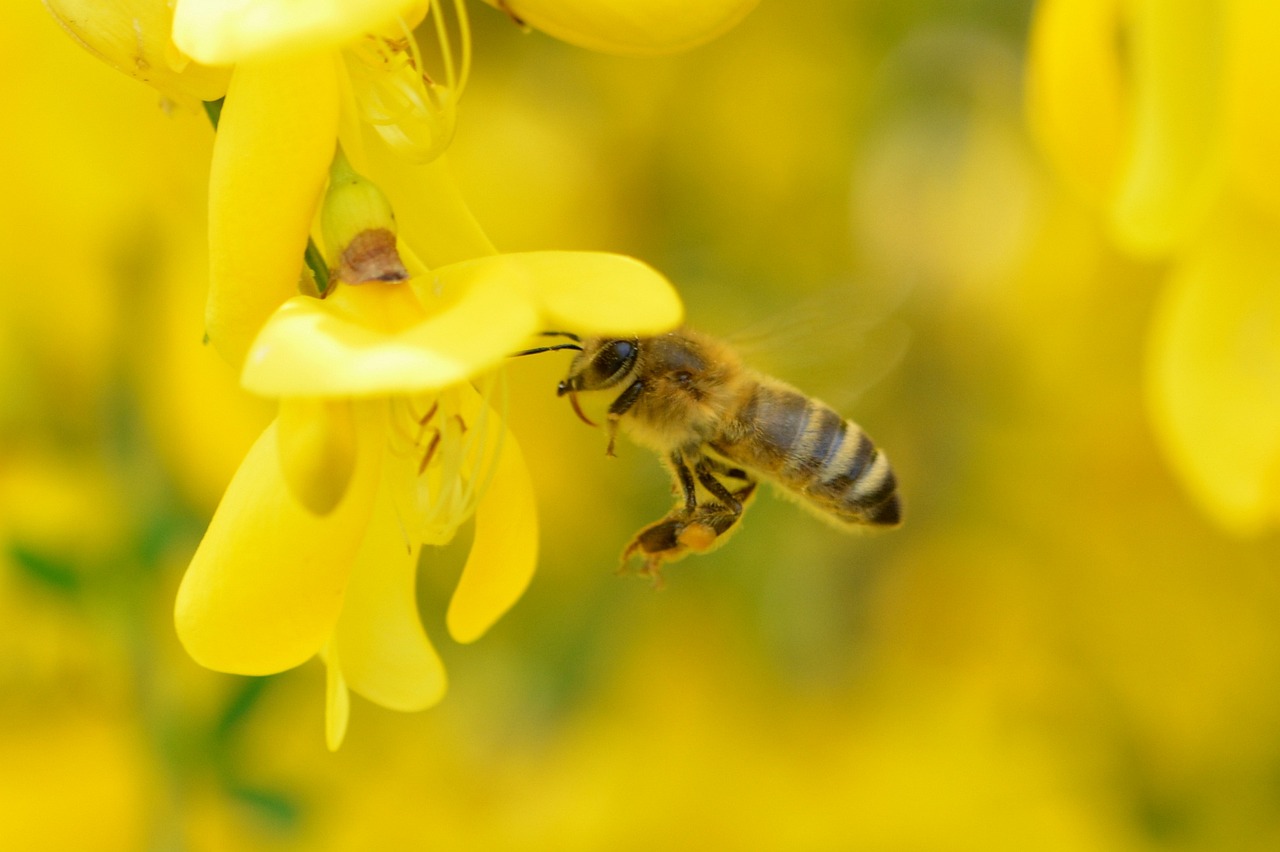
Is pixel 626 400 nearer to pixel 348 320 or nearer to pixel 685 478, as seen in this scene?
pixel 685 478

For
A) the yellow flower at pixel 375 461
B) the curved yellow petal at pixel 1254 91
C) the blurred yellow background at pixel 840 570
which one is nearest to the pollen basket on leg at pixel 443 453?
the yellow flower at pixel 375 461

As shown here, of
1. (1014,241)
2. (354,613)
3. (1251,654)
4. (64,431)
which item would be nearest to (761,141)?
(1014,241)

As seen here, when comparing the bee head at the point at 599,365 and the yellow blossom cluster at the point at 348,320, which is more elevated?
the yellow blossom cluster at the point at 348,320

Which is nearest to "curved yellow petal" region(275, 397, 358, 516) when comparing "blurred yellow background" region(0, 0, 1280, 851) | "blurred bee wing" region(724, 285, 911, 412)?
"blurred bee wing" region(724, 285, 911, 412)

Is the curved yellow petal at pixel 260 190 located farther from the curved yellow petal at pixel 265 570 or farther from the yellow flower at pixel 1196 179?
the yellow flower at pixel 1196 179

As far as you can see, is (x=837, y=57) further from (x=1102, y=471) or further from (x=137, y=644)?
(x=137, y=644)

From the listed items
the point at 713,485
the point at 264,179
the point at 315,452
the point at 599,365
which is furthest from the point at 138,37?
the point at 713,485
